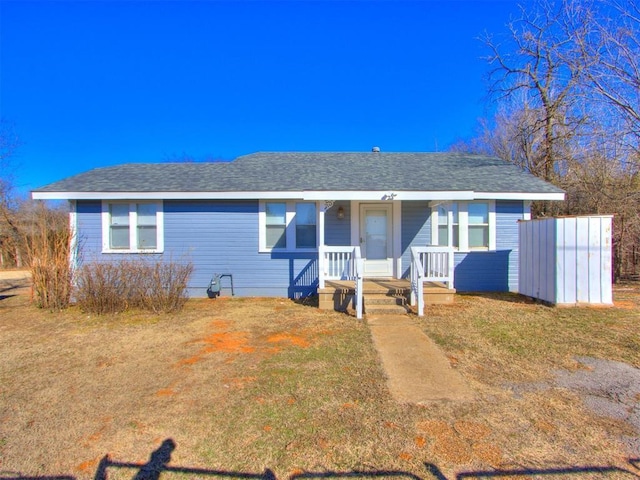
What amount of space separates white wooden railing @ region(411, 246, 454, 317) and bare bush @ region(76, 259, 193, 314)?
16.3ft

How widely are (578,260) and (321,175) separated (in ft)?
20.5

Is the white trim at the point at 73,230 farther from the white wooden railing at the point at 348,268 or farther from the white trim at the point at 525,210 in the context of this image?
the white trim at the point at 525,210

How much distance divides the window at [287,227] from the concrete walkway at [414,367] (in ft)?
11.8

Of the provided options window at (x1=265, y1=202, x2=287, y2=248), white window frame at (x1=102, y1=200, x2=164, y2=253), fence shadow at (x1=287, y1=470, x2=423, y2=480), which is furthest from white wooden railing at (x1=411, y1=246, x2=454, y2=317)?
white window frame at (x1=102, y1=200, x2=164, y2=253)

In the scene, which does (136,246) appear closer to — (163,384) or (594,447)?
(163,384)

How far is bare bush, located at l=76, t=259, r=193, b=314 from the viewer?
711cm

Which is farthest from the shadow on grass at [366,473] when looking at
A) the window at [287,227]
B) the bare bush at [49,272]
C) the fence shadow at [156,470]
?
the window at [287,227]

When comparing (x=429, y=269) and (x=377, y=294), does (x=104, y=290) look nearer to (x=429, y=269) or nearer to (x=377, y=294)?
(x=377, y=294)

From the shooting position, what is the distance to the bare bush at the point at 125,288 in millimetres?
7113

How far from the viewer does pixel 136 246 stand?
29.7ft

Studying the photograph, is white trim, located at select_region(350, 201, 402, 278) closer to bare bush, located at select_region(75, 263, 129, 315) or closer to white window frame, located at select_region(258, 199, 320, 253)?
white window frame, located at select_region(258, 199, 320, 253)

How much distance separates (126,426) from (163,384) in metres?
0.84

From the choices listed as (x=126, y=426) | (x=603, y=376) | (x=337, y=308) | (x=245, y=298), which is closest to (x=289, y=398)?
(x=126, y=426)

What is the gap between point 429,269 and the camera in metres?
8.16
